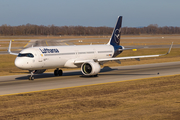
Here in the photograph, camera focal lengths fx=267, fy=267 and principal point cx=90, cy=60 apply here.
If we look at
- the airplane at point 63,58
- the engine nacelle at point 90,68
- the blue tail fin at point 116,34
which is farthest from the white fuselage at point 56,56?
the blue tail fin at point 116,34

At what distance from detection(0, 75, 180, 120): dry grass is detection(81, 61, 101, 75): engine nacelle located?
6022mm

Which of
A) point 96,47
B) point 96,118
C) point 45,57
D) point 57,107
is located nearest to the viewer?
point 96,118

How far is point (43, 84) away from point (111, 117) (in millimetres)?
15538

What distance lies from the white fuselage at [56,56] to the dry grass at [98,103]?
286 inches

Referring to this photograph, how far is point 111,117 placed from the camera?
17391 mm

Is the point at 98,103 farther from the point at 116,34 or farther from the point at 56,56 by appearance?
the point at 116,34

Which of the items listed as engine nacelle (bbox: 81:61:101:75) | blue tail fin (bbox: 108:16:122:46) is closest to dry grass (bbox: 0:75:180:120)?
engine nacelle (bbox: 81:61:101:75)

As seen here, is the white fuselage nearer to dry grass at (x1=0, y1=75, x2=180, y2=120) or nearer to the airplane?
the airplane

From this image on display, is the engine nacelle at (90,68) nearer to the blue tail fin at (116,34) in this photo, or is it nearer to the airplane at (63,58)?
the airplane at (63,58)

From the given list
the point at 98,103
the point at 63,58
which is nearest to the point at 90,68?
the point at 63,58

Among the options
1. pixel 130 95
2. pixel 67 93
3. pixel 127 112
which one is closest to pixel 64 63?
pixel 67 93

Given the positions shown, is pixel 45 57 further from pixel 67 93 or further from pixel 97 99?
pixel 97 99

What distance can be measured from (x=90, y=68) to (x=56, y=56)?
4.84 meters

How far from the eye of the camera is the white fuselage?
106ft
